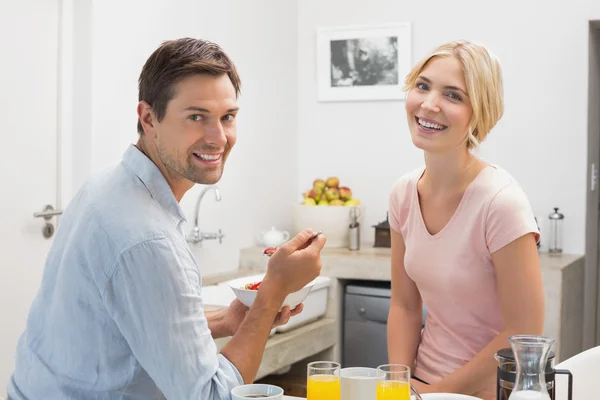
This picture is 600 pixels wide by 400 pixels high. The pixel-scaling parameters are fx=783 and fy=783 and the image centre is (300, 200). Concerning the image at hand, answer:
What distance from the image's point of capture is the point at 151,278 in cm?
133

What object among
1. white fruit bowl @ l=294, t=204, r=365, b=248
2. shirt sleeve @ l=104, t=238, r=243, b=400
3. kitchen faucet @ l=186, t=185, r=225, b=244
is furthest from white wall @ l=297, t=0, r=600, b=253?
shirt sleeve @ l=104, t=238, r=243, b=400

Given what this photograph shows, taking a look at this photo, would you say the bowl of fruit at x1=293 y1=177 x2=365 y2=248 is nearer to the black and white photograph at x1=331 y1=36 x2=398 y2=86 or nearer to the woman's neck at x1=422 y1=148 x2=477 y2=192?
the black and white photograph at x1=331 y1=36 x2=398 y2=86

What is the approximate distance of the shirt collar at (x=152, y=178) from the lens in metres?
1.47

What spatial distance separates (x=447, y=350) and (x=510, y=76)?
2.65 meters

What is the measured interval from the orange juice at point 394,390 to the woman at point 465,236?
1.66ft

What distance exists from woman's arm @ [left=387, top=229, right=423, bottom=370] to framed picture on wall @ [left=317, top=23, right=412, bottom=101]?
2.44 m

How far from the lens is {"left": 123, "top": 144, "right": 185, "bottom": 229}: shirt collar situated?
4.81 ft

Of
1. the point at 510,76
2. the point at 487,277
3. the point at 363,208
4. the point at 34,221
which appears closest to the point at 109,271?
the point at 487,277

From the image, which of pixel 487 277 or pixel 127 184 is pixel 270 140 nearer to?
pixel 487 277

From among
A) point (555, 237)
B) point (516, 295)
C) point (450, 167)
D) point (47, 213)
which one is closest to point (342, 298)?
point (555, 237)

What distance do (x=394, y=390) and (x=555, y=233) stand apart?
9.53 ft

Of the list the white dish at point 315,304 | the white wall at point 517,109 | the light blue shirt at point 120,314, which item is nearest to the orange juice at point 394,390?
the light blue shirt at point 120,314

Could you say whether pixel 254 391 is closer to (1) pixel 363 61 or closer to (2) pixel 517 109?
(2) pixel 517 109

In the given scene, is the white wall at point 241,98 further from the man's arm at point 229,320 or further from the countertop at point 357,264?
the man's arm at point 229,320
